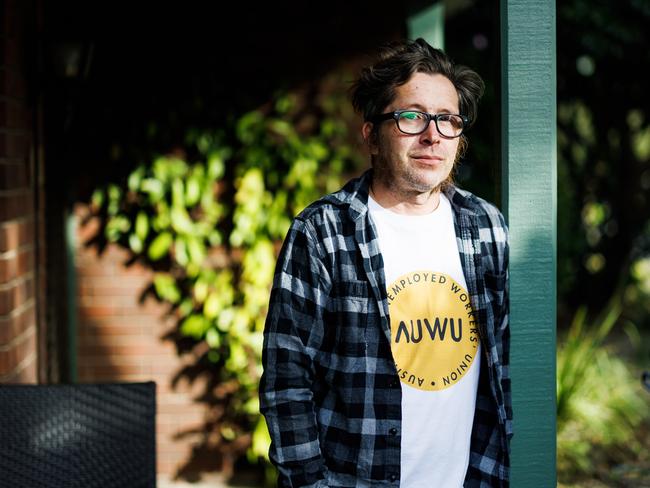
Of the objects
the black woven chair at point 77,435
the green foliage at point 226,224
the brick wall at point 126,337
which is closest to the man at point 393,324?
the black woven chair at point 77,435

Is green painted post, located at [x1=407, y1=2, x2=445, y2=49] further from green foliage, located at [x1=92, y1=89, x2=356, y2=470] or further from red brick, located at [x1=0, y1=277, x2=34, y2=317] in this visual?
red brick, located at [x1=0, y1=277, x2=34, y2=317]

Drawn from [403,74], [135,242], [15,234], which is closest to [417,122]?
[403,74]

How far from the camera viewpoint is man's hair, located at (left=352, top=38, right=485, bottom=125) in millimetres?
1802

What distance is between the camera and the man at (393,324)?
1.71 m

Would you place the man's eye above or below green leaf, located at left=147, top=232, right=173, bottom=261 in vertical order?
above

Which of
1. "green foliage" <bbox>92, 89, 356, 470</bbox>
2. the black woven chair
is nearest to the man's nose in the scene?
the black woven chair

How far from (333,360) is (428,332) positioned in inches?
8.5

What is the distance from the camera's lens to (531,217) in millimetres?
2049

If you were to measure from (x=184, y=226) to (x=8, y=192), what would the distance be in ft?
4.44

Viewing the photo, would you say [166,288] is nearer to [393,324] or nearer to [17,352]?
[17,352]

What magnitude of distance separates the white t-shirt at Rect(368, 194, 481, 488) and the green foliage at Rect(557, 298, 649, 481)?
124 inches

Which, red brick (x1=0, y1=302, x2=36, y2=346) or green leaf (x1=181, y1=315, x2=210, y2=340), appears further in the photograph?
green leaf (x1=181, y1=315, x2=210, y2=340)

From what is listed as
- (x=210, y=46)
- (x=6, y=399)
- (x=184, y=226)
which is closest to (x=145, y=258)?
(x=184, y=226)

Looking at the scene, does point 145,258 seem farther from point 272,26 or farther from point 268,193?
point 272,26
